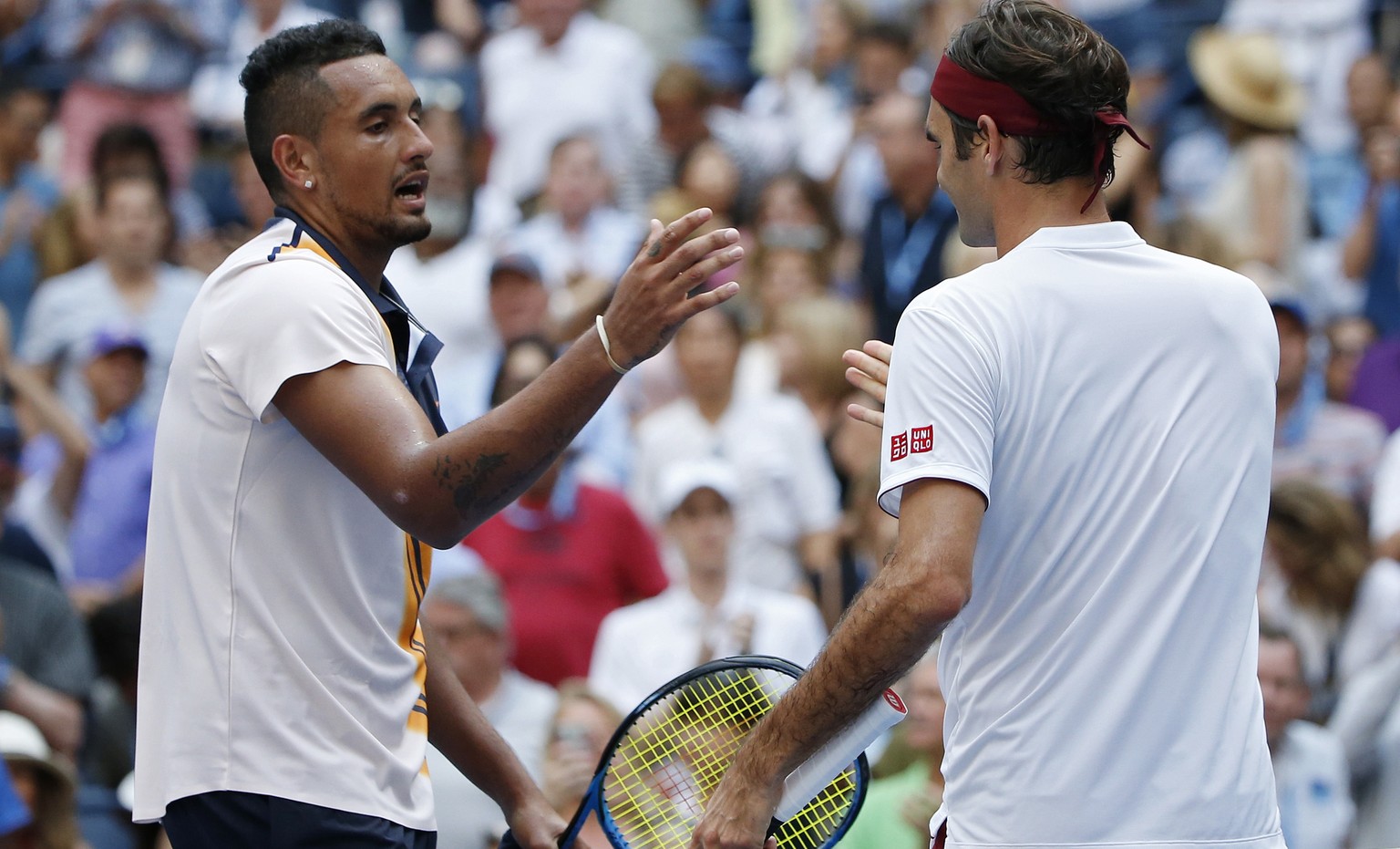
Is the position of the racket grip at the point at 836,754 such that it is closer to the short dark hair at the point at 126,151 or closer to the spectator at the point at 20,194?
the short dark hair at the point at 126,151

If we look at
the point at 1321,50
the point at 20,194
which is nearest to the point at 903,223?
the point at 1321,50

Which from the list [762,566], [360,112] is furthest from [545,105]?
[360,112]

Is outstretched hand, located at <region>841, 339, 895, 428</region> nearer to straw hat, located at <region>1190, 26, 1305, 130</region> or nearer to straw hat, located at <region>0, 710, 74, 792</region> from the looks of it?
straw hat, located at <region>0, 710, 74, 792</region>

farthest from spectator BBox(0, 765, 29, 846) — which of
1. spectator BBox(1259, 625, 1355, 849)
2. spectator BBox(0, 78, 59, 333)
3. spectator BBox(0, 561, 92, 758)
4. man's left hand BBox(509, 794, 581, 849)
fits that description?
spectator BBox(0, 78, 59, 333)

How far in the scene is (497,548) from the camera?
7289mm

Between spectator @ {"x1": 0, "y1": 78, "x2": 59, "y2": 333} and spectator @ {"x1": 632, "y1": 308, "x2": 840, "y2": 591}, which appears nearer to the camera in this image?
spectator @ {"x1": 632, "y1": 308, "x2": 840, "y2": 591}

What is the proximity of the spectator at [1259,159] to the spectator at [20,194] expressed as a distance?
20.2ft

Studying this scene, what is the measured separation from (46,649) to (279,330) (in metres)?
4.26

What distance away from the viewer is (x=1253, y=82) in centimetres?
1009

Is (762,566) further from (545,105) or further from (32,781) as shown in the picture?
(545,105)

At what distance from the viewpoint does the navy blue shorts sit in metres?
3.04

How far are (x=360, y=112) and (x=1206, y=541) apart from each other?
1.68 metres

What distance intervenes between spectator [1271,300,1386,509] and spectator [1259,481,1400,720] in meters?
0.79

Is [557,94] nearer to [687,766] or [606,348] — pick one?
[687,766]
